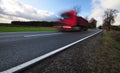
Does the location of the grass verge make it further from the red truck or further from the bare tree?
the bare tree

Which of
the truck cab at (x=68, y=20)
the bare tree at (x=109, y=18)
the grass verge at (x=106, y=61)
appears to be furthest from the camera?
the bare tree at (x=109, y=18)

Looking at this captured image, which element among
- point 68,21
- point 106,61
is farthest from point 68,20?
point 106,61

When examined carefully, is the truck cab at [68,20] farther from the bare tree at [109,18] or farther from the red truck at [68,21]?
the bare tree at [109,18]

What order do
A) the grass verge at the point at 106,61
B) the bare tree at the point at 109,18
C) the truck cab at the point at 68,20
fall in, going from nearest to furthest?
the grass verge at the point at 106,61, the truck cab at the point at 68,20, the bare tree at the point at 109,18

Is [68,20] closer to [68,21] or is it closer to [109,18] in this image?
[68,21]

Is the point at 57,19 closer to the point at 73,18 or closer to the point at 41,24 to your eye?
the point at 73,18

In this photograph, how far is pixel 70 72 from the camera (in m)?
2.91

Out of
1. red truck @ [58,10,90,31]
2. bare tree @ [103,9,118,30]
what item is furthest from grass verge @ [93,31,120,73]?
bare tree @ [103,9,118,30]

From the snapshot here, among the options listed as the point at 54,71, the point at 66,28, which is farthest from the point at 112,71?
the point at 66,28

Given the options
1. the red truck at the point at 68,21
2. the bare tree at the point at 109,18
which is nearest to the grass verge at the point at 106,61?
the red truck at the point at 68,21

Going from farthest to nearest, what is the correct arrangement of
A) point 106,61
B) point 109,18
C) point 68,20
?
point 109,18
point 68,20
point 106,61

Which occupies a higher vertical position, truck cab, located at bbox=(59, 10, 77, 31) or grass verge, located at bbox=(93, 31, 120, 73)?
truck cab, located at bbox=(59, 10, 77, 31)

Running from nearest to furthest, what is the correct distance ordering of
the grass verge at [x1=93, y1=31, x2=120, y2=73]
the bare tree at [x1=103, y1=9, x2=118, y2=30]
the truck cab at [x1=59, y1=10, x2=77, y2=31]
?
1. the grass verge at [x1=93, y1=31, x2=120, y2=73]
2. the truck cab at [x1=59, y1=10, x2=77, y2=31]
3. the bare tree at [x1=103, y1=9, x2=118, y2=30]

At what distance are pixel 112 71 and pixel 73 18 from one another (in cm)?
1682
